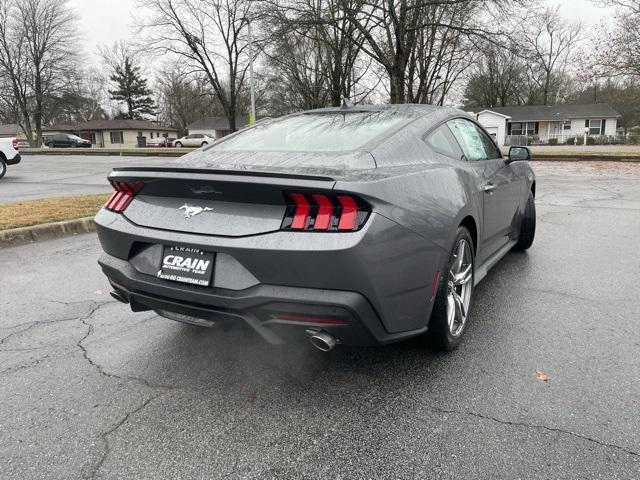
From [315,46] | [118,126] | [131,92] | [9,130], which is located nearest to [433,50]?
[315,46]

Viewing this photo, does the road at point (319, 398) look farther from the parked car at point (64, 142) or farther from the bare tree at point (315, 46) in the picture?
the parked car at point (64, 142)

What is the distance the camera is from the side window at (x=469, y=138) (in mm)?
3445

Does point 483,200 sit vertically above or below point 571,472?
above

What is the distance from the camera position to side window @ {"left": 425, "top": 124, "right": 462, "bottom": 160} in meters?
3.01

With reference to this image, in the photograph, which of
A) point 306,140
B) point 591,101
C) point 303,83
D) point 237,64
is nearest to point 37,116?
point 237,64

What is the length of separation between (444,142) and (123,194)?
6.69 ft

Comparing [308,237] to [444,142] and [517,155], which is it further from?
[517,155]

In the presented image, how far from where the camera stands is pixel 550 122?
57.3 metres

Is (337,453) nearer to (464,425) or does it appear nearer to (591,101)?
(464,425)

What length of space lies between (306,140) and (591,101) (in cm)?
7490

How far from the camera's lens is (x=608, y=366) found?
106 inches

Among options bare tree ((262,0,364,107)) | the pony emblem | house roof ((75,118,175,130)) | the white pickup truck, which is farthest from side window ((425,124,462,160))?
house roof ((75,118,175,130))

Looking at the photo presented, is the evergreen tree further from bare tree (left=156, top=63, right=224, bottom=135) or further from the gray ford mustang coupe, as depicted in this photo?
the gray ford mustang coupe

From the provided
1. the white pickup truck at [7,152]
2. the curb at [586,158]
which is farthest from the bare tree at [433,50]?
the white pickup truck at [7,152]
